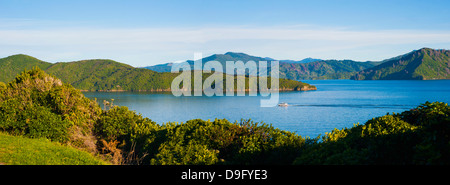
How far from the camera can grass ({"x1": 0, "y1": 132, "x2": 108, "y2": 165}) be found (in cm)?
1337

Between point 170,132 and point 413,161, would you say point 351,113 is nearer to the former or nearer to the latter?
point 170,132

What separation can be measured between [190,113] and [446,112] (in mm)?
94142

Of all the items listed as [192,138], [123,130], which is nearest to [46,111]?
[123,130]

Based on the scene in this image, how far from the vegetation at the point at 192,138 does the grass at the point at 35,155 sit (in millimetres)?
39

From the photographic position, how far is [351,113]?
9181 cm

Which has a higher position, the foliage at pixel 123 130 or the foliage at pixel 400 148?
the foliage at pixel 400 148

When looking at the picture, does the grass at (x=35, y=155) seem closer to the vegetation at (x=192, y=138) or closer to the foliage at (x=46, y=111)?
the vegetation at (x=192, y=138)

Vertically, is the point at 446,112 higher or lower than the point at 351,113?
higher

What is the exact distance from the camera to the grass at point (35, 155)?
13367 millimetres

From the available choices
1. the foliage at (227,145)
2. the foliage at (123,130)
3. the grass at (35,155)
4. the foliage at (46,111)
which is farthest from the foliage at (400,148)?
the foliage at (46,111)

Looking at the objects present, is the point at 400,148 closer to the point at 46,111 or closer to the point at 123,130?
the point at 123,130

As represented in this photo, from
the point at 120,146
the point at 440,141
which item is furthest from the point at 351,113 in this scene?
the point at 440,141

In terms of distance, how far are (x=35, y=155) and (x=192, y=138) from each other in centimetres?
834

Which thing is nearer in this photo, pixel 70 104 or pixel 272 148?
pixel 272 148
